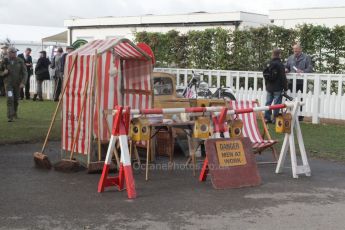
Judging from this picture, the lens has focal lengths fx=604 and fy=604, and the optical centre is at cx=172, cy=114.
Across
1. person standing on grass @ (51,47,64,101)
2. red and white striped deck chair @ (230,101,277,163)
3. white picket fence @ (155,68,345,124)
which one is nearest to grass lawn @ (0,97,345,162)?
white picket fence @ (155,68,345,124)

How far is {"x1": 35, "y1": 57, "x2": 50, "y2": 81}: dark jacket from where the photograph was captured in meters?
23.4

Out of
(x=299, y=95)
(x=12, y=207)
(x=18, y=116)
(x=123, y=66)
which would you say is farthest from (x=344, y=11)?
(x=12, y=207)

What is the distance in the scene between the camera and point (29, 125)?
47.9ft

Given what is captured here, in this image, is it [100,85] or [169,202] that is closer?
[169,202]

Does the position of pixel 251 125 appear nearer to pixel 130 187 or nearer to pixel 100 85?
pixel 100 85

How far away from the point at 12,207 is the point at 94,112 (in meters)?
2.90

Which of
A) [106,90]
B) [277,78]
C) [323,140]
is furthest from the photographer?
[277,78]

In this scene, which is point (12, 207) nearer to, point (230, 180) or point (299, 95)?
point (230, 180)

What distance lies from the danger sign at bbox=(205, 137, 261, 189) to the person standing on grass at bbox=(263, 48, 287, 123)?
737 centimetres

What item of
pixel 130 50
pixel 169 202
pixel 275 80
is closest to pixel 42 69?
pixel 275 80

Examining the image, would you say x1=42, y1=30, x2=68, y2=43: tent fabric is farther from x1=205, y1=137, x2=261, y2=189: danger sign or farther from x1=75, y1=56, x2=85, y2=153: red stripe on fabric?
x1=205, y1=137, x2=261, y2=189: danger sign

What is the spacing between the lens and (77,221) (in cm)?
625

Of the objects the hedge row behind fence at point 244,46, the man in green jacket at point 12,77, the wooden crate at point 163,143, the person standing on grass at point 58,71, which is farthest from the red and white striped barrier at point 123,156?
the person standing on grass at point 58,71

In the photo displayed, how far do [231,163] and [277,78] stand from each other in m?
7.95
